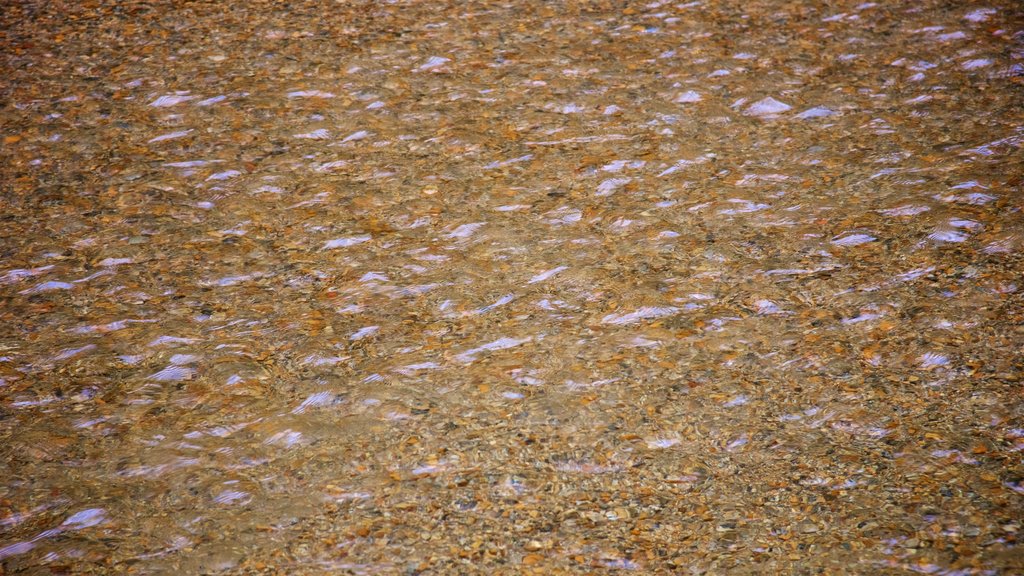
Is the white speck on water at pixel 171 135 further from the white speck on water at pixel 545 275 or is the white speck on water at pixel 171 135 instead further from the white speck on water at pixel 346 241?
the white speck on water at pixel 545 275

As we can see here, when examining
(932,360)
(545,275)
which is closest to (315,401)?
(545,275)

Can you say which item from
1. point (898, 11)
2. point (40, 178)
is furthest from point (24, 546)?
point (898, 11)

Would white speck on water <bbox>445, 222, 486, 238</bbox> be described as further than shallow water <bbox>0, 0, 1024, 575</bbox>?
Yes

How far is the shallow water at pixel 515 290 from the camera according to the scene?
6.48 ft

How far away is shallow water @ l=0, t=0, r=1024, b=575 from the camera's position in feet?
6.48

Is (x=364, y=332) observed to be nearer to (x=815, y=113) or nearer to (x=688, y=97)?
(x=688, y=97)

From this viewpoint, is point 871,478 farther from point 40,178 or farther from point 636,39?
point 40,178

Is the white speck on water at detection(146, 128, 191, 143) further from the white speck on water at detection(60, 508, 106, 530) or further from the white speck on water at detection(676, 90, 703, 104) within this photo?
the white speck on water at detection(676, 90, 703, 104)

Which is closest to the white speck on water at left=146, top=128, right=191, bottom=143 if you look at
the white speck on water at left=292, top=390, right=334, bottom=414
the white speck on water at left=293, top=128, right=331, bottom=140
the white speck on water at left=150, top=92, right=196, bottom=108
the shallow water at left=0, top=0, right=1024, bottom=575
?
the shallow water at left=0, top=0, right=1024, bottom=575

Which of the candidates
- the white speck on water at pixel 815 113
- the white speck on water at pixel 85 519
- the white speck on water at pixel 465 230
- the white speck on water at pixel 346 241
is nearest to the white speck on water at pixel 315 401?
the white speck on water at pixel 85 519

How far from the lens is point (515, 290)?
104 inches

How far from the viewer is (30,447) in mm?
2150

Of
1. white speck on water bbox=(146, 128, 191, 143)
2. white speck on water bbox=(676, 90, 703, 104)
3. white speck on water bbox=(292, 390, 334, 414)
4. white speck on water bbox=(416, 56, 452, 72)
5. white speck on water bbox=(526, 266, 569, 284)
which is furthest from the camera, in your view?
white speck on water bbox=(416, 56, 452, 72)

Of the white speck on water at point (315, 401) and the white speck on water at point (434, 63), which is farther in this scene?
the white speck on water at point (434, 63)
